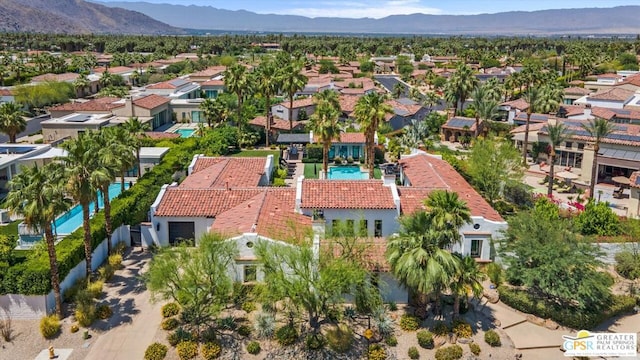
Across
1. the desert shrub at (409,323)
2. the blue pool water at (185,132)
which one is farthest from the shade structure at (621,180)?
the blue pool water at (185,132)

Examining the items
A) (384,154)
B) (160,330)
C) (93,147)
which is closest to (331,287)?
(160,330)

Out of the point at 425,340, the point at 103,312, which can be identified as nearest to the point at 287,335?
the point at 425,340

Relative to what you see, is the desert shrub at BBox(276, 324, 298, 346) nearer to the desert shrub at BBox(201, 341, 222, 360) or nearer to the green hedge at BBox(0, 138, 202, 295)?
the desert shrub at BBox(201, 341, 222, 360)

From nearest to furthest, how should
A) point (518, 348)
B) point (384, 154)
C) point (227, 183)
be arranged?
point (518, 348)
point (227, 183)
point (384, 154)

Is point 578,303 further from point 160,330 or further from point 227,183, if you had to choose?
point 227,183

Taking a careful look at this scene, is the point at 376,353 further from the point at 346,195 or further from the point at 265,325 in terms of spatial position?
the point at 346,195
